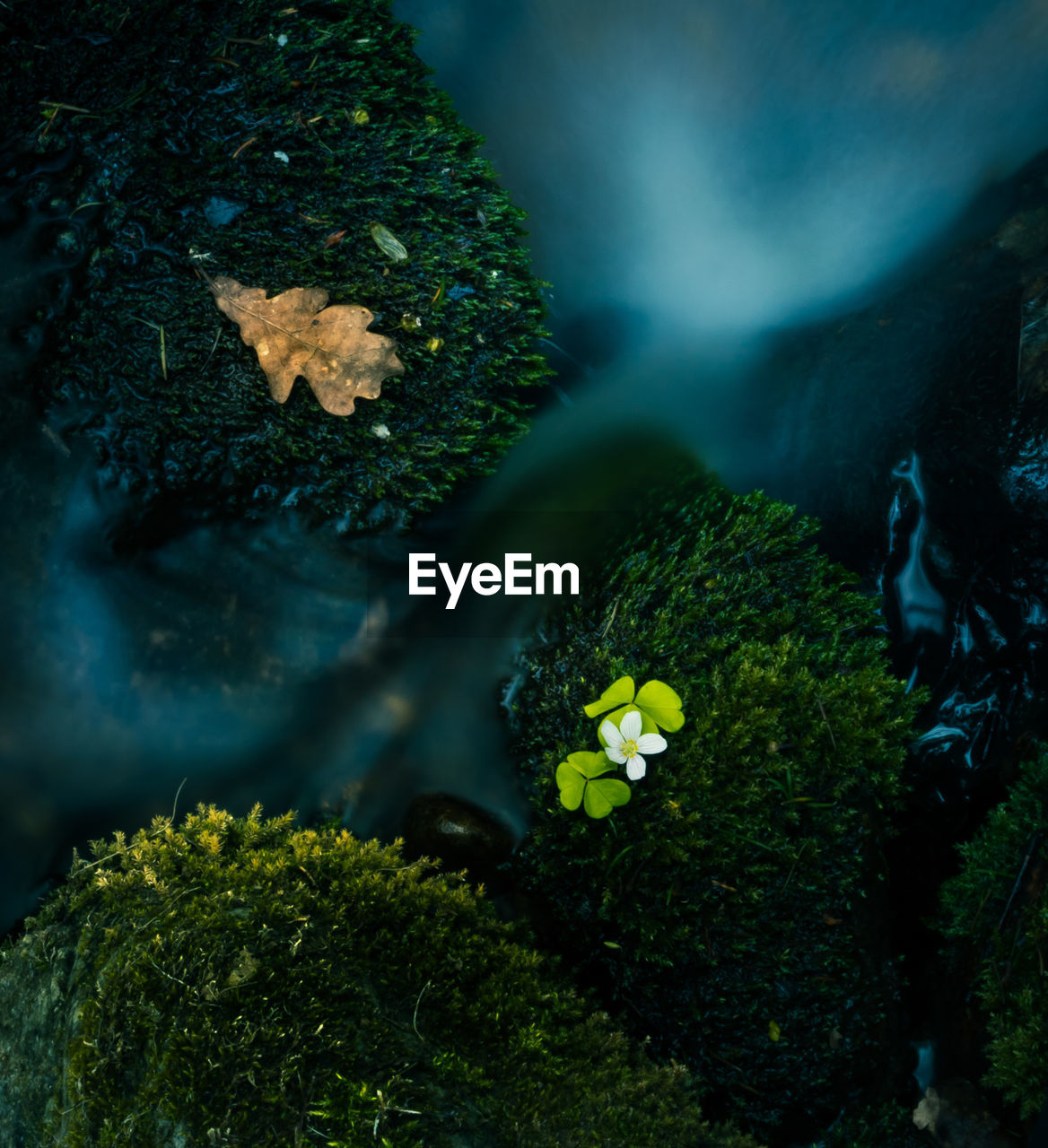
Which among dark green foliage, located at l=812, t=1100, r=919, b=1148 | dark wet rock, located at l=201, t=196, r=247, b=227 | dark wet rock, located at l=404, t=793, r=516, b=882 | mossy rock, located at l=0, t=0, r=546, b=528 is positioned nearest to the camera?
dark green foliage, located at l=812, t=1100, r=919, b=1148

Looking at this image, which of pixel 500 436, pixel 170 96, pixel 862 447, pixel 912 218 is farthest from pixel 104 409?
pixel 912 218

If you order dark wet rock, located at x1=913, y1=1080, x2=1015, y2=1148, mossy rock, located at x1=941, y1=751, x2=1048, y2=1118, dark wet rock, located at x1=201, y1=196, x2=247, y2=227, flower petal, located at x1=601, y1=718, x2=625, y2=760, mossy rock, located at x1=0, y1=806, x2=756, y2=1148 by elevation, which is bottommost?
dark wet rock, located at x1=913, y1=1080, x2=1015, y2=1148

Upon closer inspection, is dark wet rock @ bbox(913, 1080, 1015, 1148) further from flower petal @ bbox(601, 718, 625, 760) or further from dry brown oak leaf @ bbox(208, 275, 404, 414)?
dry brown oak leaf @ bbox(208, 275, 404, 414)

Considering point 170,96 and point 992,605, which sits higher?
point 170,96

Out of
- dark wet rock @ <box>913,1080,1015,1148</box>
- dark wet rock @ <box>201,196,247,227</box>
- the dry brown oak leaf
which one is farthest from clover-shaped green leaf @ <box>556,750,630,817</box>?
dark wet rock @ <box>201,196,247,227</box>

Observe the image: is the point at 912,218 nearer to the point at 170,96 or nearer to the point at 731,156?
the point at 731,156

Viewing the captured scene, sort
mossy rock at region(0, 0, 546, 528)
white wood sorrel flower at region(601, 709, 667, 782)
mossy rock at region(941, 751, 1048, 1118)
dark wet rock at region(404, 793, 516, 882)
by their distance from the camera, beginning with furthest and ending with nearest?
1. dark wet rock at region(404, 793, 516, 882)
2. mossy rock at region(0, 0, 546, 528)
3. white wood sorrel flower at region(601, 709, 667, 782)
4. mossy rock at region(941, 751, 1048, 1118)

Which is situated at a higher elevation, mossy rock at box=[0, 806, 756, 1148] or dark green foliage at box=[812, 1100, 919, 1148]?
mossy rock at box=[0, 806, 756, 1148]
